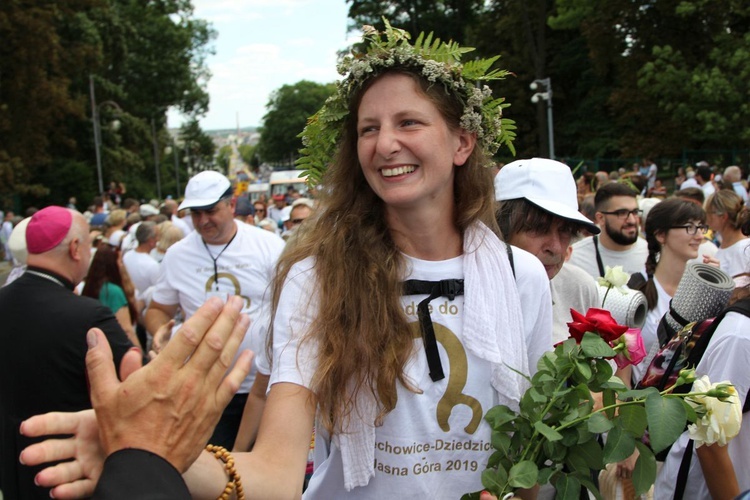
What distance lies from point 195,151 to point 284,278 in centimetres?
8411

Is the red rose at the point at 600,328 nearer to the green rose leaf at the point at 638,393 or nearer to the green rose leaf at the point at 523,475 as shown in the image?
the green rose leaf at the point at 638,393

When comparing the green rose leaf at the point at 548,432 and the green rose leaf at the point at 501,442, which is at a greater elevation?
the green rose leaf at the point at 548,432

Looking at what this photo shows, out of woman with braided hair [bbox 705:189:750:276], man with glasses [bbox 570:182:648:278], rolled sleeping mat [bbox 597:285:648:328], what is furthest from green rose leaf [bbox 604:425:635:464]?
woman with braided hair [bbox 705:189:750:276]

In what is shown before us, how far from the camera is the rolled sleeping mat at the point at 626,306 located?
3.40m

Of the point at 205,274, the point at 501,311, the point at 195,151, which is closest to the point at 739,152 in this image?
the point at 205,274

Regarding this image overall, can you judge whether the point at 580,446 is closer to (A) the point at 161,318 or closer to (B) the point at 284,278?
(B) the point at 284,278

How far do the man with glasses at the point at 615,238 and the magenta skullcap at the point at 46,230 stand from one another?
340 centimetres

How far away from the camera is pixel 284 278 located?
2.09 metres

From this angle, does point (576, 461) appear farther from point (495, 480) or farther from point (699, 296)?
point (699, 296)

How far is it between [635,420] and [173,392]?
3.86 feet

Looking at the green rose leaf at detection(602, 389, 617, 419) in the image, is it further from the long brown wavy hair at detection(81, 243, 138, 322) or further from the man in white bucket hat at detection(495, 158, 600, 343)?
the long brown wavy hair at detection(81, 243, 138, 322)

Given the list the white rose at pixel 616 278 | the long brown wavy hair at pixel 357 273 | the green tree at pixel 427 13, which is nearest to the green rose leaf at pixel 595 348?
the long brown wavy hair at pixel 357 273

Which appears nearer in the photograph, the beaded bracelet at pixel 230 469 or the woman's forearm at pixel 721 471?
the beaded bracelet at pixel 230 469

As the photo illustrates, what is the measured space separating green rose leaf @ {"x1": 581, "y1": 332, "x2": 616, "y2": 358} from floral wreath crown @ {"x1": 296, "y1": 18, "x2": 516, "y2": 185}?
2.52 feet
